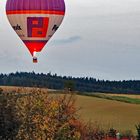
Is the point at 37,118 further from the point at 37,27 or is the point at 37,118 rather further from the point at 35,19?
the point at 37,27

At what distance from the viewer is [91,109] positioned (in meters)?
140

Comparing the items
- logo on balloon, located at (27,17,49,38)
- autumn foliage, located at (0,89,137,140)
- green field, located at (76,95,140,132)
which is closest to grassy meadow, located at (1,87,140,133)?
green field, located at (76,95,140,132)

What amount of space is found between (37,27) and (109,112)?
4951cm

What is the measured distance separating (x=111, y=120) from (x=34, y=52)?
43.0 meters

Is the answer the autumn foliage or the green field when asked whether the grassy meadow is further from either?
the autumn foliage

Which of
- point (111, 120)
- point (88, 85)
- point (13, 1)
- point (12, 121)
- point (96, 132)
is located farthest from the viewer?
point (88, 85)

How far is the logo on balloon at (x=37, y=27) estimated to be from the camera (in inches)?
3536

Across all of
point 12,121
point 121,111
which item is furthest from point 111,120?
point 12,121

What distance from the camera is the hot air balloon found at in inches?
3469

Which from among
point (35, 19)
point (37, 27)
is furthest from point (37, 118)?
point (37, 27)

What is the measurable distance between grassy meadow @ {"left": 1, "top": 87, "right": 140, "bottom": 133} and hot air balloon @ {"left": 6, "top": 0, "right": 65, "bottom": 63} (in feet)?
106

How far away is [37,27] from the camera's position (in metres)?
90.8

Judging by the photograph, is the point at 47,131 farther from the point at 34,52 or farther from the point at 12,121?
the point at 34,52

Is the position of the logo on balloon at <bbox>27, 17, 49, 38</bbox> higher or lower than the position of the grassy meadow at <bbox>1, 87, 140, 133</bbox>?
higher
